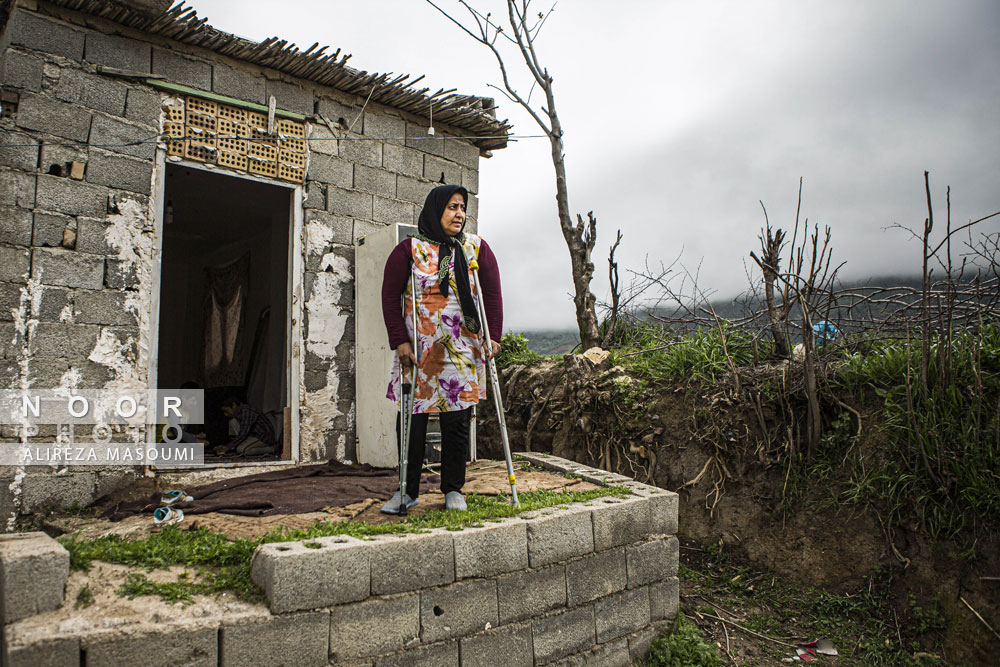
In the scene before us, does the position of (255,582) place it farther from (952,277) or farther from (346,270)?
(952,277)

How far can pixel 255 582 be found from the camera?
302 cm

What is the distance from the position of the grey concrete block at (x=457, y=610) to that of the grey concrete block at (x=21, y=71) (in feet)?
14.0

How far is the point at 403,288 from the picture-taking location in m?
4.11

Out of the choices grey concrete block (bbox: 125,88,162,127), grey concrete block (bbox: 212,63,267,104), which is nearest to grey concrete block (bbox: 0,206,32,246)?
grey concrete block (bbox: 125,88,162,127)

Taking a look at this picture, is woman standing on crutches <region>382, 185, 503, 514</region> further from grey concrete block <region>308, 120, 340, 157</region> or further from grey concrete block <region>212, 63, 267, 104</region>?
grey concrete block <region>212, 63, 267, 104</region>

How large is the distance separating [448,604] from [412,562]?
12.9 inches

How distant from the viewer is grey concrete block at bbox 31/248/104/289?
4453 millimetres

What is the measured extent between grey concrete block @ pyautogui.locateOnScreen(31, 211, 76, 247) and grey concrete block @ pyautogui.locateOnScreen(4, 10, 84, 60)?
3.78 feet

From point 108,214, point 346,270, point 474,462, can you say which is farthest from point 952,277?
point 108,214

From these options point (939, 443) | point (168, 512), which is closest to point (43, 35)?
point (168, 512)

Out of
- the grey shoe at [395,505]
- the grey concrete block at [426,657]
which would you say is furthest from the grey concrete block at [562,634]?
the grey shoe at [395,505]

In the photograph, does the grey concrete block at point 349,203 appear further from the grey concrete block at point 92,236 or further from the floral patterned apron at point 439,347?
the floral patterned apron at point 439,347

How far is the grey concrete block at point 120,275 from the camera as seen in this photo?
185 inches

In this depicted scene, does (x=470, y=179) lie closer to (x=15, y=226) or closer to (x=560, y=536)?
(x=15, y=226)
